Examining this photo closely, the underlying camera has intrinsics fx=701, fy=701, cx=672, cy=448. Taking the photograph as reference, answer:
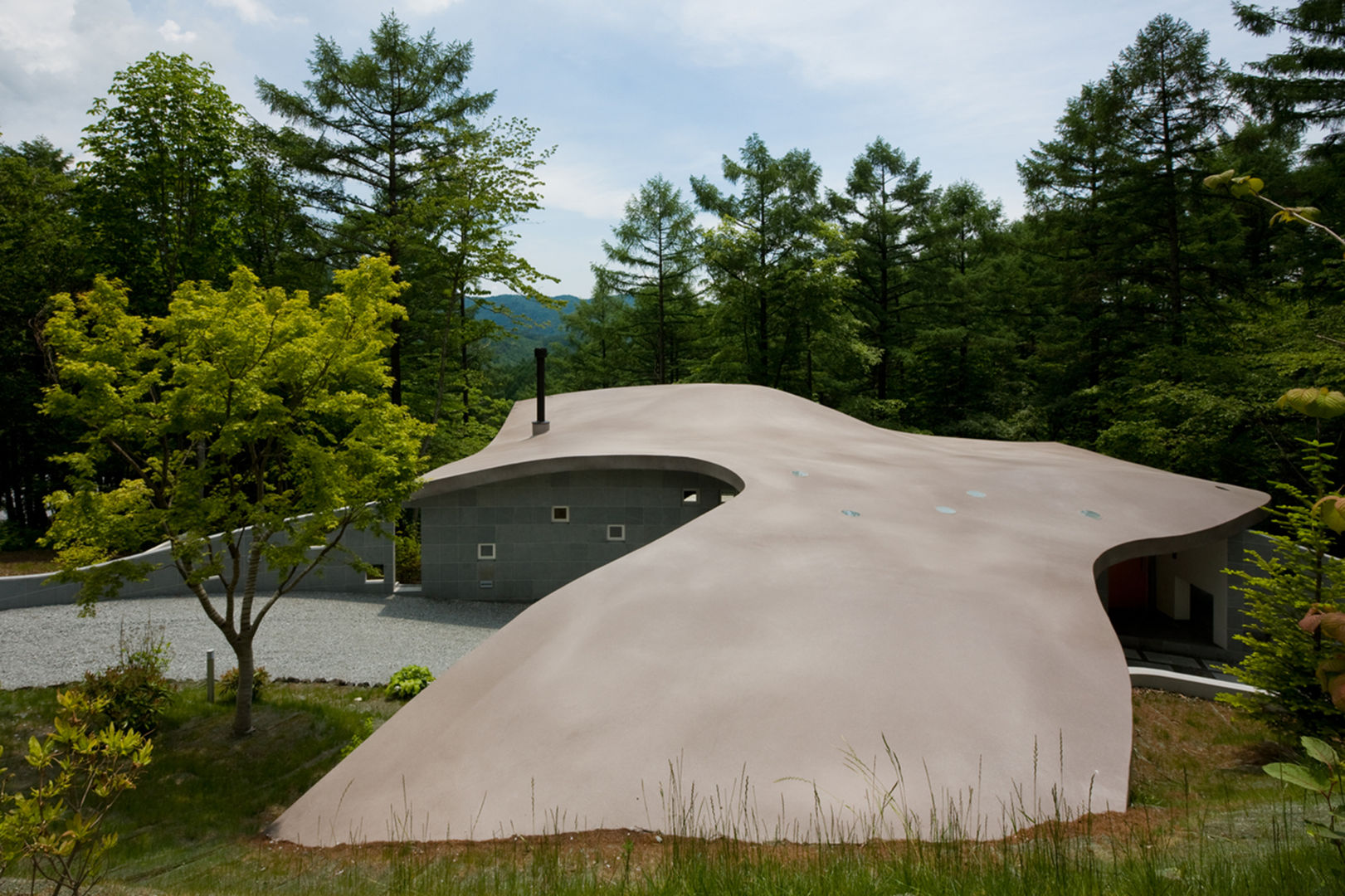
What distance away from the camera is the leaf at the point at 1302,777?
207 centimetres

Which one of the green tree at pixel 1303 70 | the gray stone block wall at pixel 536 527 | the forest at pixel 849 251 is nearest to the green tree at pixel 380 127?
the forest at pixel 849 251

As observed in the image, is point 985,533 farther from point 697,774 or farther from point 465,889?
point 465,889

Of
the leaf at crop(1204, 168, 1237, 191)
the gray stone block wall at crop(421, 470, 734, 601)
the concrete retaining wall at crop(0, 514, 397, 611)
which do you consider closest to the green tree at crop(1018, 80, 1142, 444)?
the gray stone block wall at crop(421, 470, 734, 601)

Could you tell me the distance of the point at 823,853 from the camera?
3.96m

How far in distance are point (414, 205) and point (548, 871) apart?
76.1 ft

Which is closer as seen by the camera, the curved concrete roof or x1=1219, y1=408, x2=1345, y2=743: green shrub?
the curved concrete roof

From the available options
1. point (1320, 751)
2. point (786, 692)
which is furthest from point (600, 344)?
point (1320, 751)

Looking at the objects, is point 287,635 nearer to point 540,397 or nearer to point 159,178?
point 540,397

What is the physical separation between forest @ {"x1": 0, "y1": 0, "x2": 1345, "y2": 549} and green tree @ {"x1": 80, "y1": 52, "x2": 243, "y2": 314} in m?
0.08

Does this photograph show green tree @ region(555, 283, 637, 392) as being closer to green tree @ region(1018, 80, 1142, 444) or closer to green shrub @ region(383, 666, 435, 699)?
green tree @ region(1018, 80, 1142, 444)

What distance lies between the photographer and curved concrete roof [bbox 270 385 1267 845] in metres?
4.85

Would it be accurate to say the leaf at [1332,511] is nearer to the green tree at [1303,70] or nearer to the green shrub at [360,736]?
the green shrub at [360,736]

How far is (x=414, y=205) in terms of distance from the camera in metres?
23.2

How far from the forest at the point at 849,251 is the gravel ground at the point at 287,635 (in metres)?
4.92
